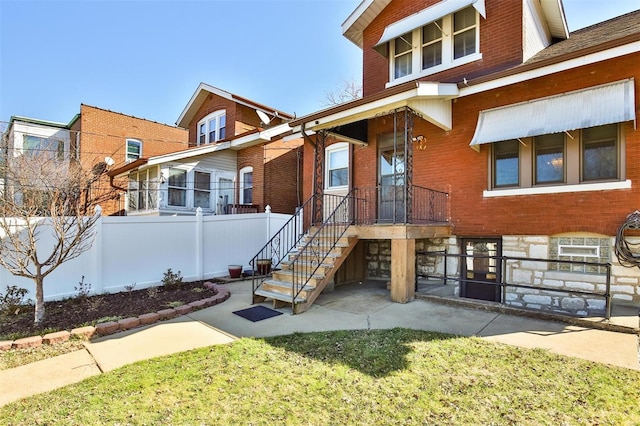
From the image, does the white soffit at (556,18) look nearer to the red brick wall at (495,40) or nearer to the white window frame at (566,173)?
the red brick wall at (495,40)

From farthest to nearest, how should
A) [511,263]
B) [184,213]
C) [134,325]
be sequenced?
[184,213], [511,263], [134,325]

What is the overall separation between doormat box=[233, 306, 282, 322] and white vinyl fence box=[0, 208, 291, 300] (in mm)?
3399

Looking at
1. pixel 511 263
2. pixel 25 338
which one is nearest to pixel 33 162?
pixel 25 338

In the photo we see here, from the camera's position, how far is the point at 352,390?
3.35m

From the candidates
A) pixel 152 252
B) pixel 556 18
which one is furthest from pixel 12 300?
pixel 556 18

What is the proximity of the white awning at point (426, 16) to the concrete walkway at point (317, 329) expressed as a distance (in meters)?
7.07

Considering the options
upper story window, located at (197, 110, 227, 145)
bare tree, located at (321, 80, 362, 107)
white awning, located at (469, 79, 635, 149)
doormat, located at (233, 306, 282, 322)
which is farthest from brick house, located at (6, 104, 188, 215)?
white awning, located at (469, 79, 635, 149)

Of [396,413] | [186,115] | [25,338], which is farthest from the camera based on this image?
[186,115]

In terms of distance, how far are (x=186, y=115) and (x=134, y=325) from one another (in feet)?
47.9

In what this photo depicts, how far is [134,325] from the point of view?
18.2ft

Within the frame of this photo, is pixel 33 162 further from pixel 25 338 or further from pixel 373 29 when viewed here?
pixel 373 29

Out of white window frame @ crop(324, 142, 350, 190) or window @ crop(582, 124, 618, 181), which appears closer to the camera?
window @ crop(582, 124, 618, 181)

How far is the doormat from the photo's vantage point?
605 centimetres

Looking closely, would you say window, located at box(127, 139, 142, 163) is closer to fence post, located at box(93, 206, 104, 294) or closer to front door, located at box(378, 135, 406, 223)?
fence post, located at box(93, 206, 104, 294)
